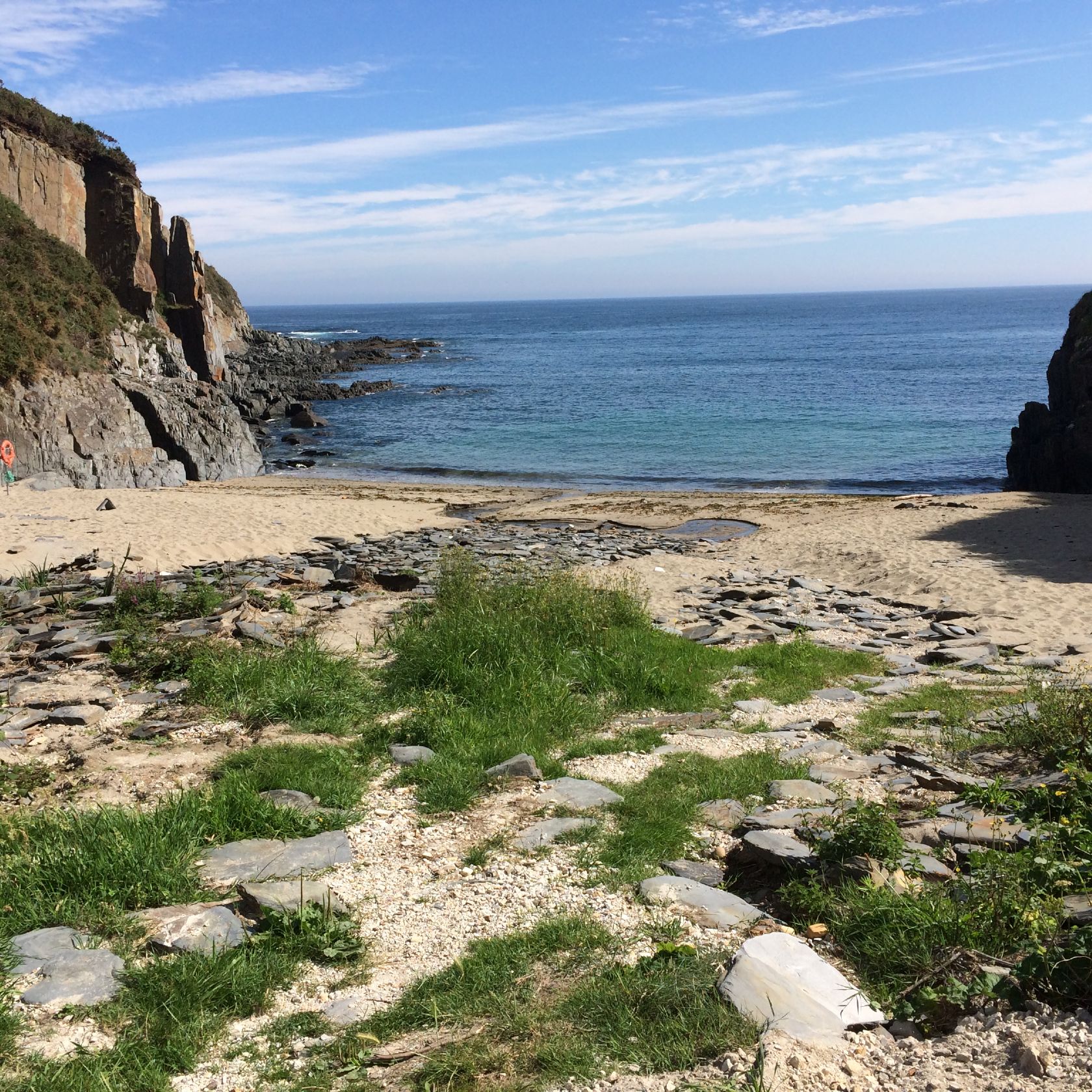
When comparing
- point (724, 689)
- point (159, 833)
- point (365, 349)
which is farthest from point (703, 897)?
point (365, 349)

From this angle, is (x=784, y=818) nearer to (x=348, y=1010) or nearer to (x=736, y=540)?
(x=348, y=1010)

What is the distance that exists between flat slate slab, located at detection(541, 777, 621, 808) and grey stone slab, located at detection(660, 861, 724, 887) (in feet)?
2.88

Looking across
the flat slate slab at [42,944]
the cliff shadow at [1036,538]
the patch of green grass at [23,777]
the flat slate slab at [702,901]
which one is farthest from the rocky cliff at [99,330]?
the flat slate slab at [702,901]

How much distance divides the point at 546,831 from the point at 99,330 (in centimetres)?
2901

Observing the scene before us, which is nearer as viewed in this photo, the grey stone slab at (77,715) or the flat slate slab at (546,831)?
the flat slate slab at (546,831)

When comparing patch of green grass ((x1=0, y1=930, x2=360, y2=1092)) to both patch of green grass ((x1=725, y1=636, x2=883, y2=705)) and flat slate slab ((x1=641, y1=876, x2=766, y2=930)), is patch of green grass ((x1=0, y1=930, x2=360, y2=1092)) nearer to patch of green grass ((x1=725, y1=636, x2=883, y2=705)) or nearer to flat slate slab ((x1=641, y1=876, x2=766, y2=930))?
flat slate slab ((x1=641, y1=876, x2=766, y2=930))

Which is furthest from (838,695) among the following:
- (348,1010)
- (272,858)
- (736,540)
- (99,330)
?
(99,330)

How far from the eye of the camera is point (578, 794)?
243 inches

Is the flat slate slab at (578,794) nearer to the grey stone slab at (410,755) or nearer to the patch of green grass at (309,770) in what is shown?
the grey stone slab at (410,755)

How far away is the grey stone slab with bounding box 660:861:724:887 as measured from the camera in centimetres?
499

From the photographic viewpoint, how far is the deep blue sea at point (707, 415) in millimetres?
31688

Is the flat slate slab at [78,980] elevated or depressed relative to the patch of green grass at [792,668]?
elevated

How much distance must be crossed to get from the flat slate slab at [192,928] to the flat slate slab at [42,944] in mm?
279

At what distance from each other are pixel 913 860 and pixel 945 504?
20.5 meters
